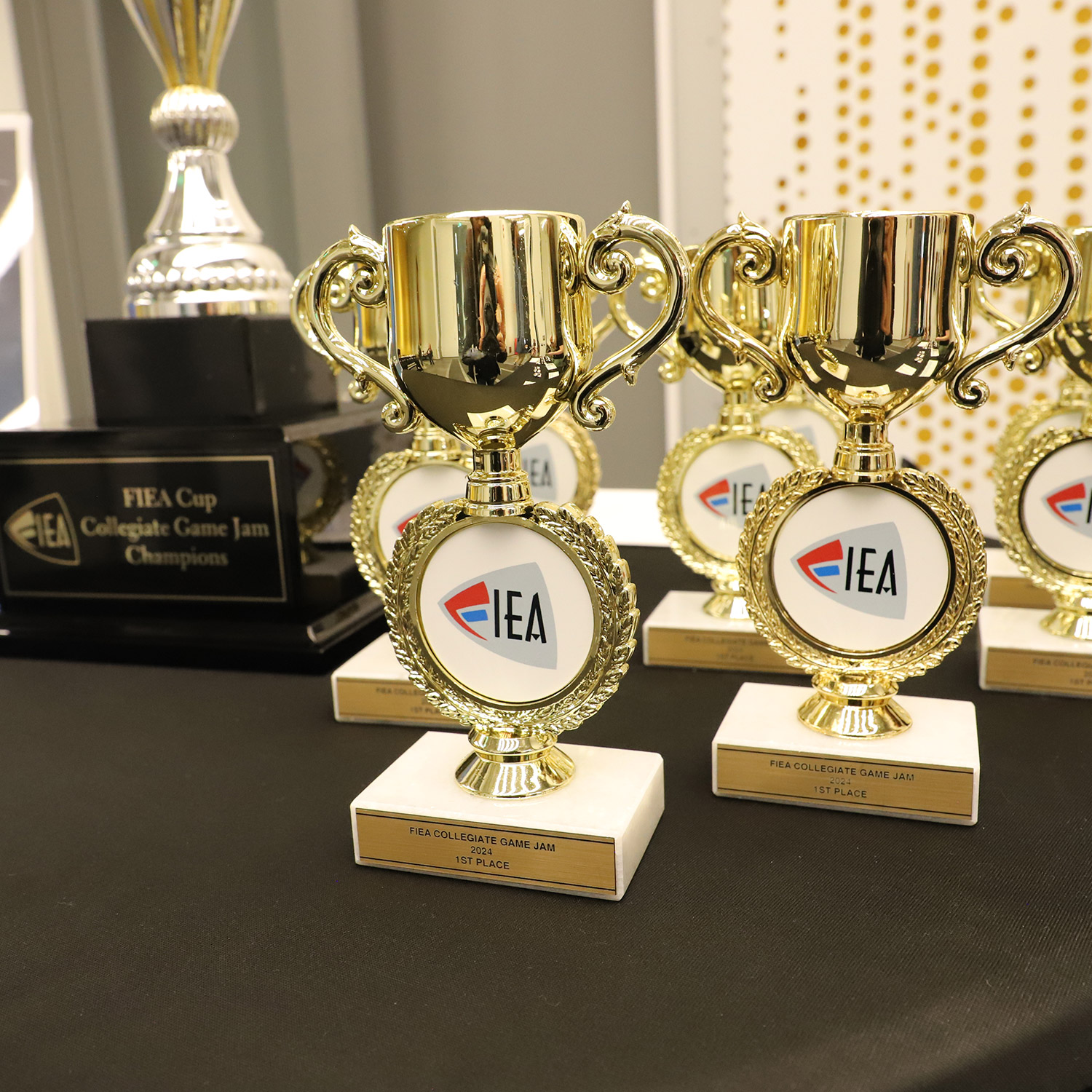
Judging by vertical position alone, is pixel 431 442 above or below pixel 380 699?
above

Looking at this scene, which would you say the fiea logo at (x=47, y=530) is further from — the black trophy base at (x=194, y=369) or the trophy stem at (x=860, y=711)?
the trophy stem at (x=860, y=711)

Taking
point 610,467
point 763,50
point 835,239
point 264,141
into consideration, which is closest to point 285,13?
point 264,141

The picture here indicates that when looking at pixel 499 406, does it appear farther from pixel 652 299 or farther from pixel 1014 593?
pixel 1014 593

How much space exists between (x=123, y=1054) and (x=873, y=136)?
7.10ft

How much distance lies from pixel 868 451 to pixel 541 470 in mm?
Answer: 573

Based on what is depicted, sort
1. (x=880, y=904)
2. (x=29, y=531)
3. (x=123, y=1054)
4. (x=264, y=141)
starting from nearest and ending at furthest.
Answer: (x=123, y=1054)
(x=880, y=904)
(x=29, y=531)
(x=264, y=141)

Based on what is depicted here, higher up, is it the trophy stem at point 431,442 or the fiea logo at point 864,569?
the trophy stem at point 431,442

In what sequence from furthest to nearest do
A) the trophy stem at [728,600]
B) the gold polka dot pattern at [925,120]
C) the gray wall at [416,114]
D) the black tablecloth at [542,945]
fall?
the gray wall at [416,114] < the gold polka dot pattern at [925,120] < the trophy stem at [728,600] < the black tablecloth at [542,945]

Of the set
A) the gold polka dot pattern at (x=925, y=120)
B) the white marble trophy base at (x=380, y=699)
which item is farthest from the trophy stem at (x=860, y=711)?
the gold polka dot pattern at (x=925, y=120)

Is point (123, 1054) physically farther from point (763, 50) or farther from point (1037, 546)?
point (763, 50)

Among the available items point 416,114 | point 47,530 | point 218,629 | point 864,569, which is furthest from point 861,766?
point 416,114

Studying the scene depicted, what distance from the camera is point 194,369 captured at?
1.21 meters

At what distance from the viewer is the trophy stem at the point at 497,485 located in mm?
702

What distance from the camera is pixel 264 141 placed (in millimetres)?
2568
